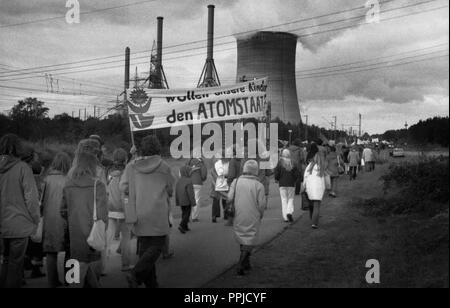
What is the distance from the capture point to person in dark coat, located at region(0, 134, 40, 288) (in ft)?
16.0

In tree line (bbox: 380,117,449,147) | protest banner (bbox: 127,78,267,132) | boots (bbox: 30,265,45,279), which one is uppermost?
protest banner (bbox: 127,78,267,132)

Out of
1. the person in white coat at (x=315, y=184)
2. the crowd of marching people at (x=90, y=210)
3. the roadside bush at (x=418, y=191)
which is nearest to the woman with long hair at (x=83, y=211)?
the crowd of marching people at (x=90, y=210)

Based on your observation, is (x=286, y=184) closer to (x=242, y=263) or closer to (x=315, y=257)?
(x=315, y=257)

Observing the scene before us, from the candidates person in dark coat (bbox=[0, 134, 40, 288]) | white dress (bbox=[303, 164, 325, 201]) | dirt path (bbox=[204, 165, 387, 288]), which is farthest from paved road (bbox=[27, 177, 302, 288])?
person in dark coat (bbox=[0, 134, 40, 288])

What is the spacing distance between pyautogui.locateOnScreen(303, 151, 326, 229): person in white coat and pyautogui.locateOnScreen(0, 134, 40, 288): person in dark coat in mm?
5169

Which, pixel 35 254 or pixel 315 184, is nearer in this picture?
pixel 35 254

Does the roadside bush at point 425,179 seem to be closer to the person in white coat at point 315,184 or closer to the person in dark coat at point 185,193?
the person in white coat at point 315,184

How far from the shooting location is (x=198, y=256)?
7.01 metres

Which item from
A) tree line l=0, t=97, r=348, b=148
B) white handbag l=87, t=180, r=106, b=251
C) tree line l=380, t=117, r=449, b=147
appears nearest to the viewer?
tree line l=380, t=117, r=449, b=147

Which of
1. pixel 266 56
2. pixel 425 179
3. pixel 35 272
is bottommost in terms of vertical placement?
pixel 35 272

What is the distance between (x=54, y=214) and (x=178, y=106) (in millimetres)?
3183

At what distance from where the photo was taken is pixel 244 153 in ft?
32.1

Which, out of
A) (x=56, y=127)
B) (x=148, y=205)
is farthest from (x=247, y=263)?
(x=56, y=127)

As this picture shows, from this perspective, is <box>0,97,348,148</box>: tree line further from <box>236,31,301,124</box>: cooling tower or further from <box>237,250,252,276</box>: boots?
<box>237,250,252,276</box>: boots
